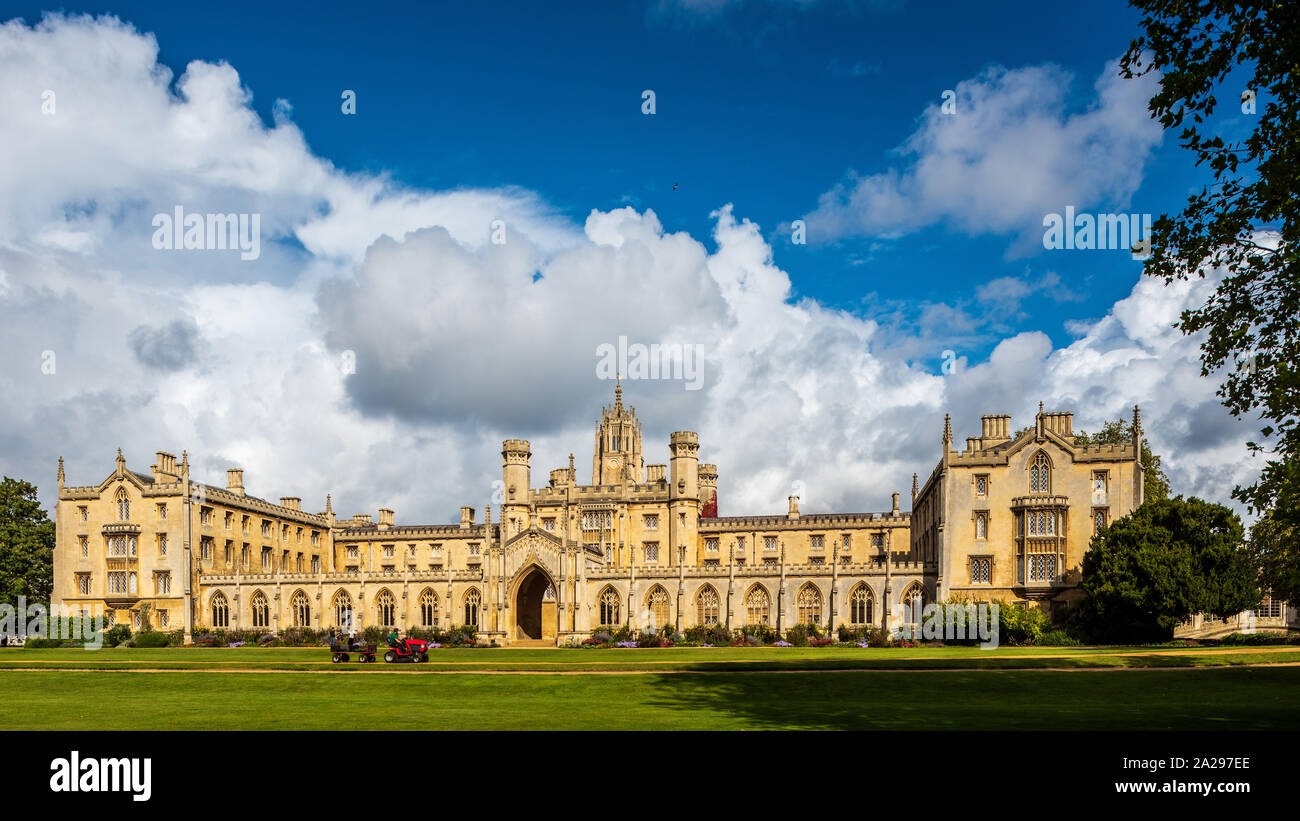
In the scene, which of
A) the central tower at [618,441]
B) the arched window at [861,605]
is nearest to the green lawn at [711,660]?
the arched window at [861,605]

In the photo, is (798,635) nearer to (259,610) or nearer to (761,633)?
(761,633)

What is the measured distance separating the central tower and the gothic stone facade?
71.5 ft

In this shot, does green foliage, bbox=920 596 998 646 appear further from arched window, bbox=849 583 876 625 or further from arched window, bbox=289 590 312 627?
arched window, bbox=289 590 312 627

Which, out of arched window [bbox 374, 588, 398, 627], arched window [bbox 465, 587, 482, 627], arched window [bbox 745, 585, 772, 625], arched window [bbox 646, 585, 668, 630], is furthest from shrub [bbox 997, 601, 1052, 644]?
arched window [bbox 374, 588, 398, 627]

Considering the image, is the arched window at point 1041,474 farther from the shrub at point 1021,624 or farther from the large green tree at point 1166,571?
the shrub at point 1021,624

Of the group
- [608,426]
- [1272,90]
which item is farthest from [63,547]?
[1272,90]

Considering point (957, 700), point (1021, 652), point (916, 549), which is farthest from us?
point (916, 549)

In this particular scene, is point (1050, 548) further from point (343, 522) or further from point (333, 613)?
point (343, 522)

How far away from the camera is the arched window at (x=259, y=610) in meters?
71.6

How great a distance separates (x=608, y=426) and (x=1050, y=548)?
55426 millimetres

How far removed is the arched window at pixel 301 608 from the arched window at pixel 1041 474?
155 feet

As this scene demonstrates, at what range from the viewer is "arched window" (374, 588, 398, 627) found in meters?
70.2
